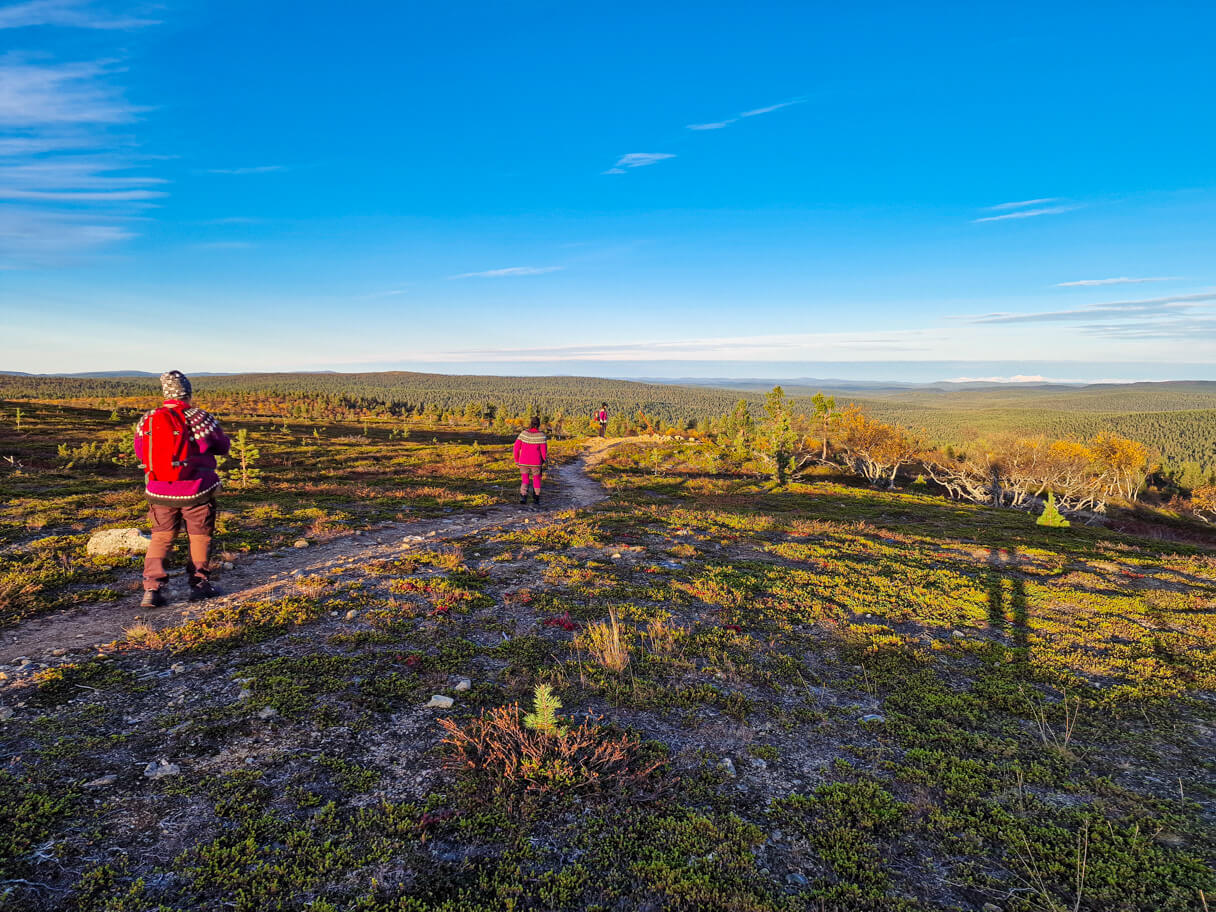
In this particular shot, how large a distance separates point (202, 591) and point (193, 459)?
228cm

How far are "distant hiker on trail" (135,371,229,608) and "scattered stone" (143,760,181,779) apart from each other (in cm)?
468

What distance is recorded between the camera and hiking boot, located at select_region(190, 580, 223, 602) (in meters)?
8.43

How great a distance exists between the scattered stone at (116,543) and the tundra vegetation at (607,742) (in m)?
0.61

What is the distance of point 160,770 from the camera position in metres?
4.32

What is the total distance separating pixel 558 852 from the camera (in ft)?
12.4

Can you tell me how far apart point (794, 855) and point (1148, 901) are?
2.43 meters

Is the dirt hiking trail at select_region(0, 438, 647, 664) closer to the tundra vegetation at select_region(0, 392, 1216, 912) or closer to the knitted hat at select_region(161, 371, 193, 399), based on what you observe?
the tundra vegetation at select_region(0, 392, 1216, 912)

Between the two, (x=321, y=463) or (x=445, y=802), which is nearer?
(x=445, y=802)

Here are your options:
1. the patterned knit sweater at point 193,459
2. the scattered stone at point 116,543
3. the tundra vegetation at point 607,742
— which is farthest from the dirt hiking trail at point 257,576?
the patterned knit sweater at point 193,459

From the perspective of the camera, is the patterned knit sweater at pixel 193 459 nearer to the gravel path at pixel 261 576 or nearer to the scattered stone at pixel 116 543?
the gravel path at pixel 261 576

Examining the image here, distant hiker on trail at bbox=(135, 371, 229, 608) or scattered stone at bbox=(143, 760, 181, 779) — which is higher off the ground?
distant hiker on trail at bbox=(135, 371, 229, 608)

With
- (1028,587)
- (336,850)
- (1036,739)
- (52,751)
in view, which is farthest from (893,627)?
(52,751)

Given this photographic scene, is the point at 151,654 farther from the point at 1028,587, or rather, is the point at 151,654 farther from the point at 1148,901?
the point at 1028,587

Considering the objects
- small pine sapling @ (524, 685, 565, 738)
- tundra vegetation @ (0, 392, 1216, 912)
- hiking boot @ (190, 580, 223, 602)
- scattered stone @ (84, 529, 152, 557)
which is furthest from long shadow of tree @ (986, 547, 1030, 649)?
scattered stone @ (84, 529, 152, 557)
